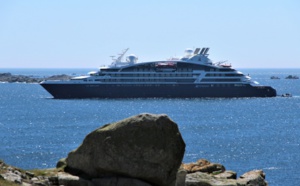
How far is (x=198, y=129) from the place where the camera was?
2596 inches

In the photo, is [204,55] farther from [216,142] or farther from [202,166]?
[202,166]

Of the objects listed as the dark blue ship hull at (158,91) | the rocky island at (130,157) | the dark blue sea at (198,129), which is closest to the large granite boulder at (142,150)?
the rocky island at (130,157)

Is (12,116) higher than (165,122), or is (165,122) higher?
(165,122)

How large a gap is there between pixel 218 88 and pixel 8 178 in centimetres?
10896

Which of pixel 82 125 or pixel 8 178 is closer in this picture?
pixel 8 178

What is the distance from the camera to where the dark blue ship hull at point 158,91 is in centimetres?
11850

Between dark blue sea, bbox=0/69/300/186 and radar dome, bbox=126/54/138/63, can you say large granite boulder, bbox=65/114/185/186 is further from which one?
radar dome, bbox=126/54/138/63

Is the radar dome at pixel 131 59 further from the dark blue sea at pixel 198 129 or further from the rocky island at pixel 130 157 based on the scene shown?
the rocky island at pixel 130 157

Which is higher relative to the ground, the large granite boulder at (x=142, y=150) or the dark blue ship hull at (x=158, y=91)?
the large granite boulder at (x=142, y=150)

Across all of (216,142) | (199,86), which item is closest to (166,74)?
(199,86)

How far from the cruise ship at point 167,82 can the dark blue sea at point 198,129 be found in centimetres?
326

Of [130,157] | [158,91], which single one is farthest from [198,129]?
[158,91]

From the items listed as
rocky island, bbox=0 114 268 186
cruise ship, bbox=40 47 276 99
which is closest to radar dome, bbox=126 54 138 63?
cruise ship, bbox=40 47 276 99

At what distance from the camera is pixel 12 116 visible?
82.8 metres
